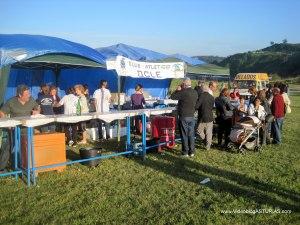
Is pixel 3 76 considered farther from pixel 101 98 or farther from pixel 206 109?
pixel 206 109

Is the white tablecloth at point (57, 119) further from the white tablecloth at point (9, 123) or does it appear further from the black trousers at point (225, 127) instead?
the black trousers at point (225, 127)

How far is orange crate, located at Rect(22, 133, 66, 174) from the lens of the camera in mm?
6984

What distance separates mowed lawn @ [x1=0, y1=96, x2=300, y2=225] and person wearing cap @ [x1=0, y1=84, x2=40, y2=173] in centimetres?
45

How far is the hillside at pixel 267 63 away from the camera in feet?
300

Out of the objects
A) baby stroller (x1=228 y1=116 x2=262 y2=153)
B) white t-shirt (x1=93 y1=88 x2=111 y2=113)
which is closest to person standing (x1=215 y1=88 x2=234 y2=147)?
baby stroller (x1=228 y1=116 x2=262 y2=153)

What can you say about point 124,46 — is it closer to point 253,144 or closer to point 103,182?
point 253,144

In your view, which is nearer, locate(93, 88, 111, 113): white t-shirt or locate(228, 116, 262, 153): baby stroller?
locate(228, 116, 262, 153): baby stroller

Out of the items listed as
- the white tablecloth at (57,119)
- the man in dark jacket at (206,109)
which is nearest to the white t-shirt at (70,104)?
the white tablecloth at (57,119)

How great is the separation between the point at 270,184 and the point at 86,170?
11.4 feet

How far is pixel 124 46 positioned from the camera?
17.2 metres

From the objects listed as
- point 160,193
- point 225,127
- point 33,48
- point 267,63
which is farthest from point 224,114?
point 267,63

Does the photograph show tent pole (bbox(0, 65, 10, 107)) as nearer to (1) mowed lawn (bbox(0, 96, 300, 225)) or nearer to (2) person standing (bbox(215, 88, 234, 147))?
(1) mowed lawn (bbox(0, 96, 300, 225))

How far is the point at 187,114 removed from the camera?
8.93 m

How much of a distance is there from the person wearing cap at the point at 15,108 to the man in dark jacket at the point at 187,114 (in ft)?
10.8
